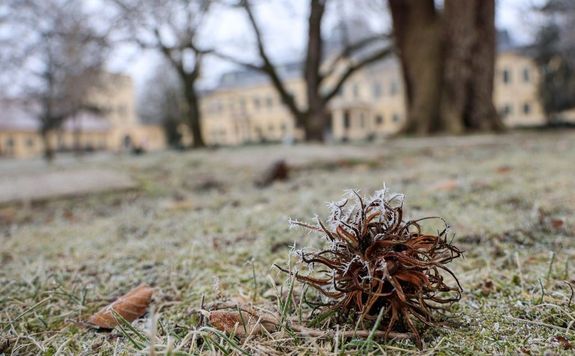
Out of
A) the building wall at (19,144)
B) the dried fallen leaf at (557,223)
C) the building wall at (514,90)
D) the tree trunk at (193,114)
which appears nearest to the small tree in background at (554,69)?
the building wall at (514,90)

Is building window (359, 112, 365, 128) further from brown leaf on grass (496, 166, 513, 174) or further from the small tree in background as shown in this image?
brown leaf on grass (496, 166, 513, 174)

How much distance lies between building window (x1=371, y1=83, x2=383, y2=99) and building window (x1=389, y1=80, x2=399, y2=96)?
0.98 metres

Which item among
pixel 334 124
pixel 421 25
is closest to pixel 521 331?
pixel 421 25

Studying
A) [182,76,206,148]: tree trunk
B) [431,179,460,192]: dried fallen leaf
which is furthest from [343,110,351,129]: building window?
[431,179,460,192]: dried fallen leaf

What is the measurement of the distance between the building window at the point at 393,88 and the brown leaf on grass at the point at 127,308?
1684 inches

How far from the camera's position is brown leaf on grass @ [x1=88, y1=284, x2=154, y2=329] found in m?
0.99

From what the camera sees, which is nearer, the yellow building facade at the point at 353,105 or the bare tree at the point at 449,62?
the bare tree at the point at 449,62

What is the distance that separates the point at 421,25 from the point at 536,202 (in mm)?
8095

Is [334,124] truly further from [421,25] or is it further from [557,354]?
[557,354]

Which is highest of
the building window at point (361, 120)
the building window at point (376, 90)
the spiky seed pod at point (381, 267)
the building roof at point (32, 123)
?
the building window at point (376, 90)

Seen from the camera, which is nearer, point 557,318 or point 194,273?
point 557,318

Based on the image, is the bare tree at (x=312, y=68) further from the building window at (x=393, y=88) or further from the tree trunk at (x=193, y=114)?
the building window at (x=393, y=88)

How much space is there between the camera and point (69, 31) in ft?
30.1

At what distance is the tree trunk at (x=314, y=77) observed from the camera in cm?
960
